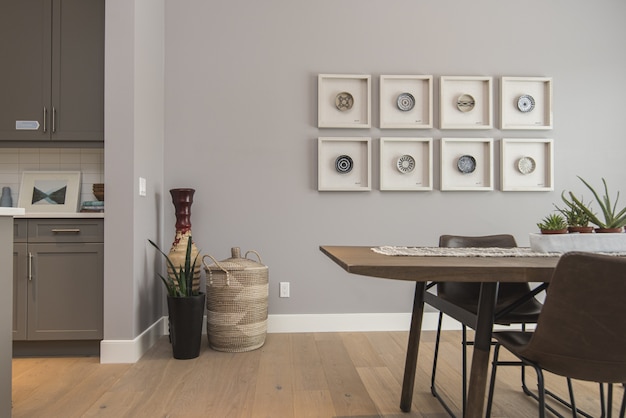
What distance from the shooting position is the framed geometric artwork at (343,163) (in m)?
3.30

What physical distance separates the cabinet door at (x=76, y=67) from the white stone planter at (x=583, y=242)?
109 inches

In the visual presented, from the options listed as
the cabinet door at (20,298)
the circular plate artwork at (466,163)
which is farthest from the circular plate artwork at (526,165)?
the cabinet door at (20,298)

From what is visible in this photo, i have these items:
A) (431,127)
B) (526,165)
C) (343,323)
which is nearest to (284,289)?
(343,323)

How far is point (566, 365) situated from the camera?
1.22 m

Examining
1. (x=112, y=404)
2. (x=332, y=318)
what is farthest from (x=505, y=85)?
(x=112, y=404)

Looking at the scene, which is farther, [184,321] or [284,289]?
[284,289]

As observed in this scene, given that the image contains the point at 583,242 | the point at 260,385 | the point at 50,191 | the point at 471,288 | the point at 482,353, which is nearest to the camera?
the point at 482,353

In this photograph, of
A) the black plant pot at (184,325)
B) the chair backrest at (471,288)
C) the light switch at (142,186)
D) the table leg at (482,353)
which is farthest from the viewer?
the light switch at (142,186)

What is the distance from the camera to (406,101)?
3359mm

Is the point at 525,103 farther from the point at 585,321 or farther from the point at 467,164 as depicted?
the point at 585,321

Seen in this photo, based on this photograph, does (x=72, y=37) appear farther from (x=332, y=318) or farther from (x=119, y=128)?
(x=332, y=318)

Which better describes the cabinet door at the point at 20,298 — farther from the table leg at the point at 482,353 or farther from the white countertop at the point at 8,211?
the table leg at the point at 482,353

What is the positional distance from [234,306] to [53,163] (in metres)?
1.79

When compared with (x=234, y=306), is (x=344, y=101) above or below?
above
